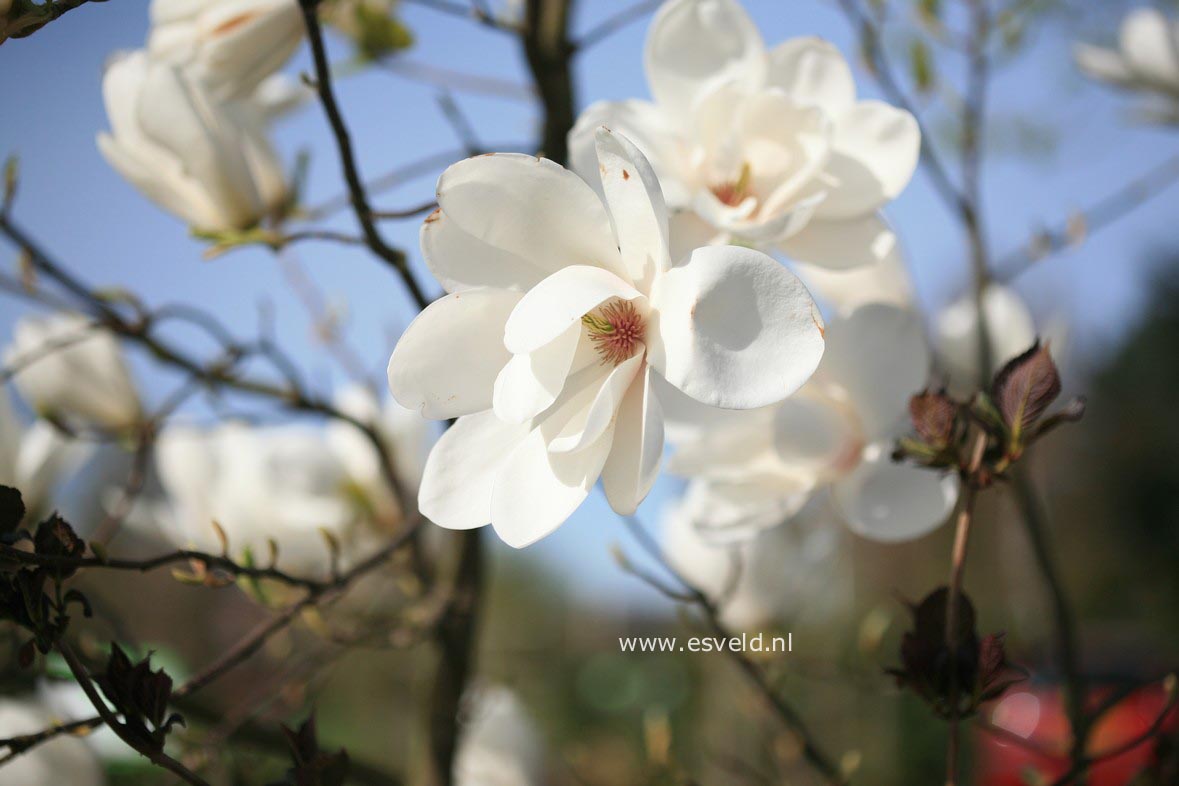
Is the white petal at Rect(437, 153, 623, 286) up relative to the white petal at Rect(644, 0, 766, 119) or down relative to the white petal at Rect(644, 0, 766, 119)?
up

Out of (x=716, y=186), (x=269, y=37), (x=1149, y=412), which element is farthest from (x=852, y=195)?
(x=1149, y=412)

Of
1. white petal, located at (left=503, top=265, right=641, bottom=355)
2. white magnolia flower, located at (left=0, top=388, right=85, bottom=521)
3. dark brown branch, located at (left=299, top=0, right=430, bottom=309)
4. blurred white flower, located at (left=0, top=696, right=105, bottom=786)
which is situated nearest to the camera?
white petal, located at (left=503, top=265, right=641, bottom=355)

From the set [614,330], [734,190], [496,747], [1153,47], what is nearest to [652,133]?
[734,190]

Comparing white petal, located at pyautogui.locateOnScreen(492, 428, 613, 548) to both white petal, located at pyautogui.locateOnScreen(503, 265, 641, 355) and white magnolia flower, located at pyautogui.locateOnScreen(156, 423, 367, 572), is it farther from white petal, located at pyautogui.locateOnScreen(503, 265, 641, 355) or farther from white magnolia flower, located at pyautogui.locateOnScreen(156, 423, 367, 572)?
white magnolia flower, located at pyautogui.locateOnScreen(156, 423, 367, 572)

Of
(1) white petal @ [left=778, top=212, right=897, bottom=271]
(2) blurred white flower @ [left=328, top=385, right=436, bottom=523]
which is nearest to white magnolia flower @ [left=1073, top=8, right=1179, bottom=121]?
(1) white petal @ [left=778, top=212, right=897, bottom=271]

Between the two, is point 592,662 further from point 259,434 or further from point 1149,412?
point 1149,412

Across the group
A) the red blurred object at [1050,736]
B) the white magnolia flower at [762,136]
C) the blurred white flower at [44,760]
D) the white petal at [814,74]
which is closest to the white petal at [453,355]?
the white magnolia flower at [762,136]
